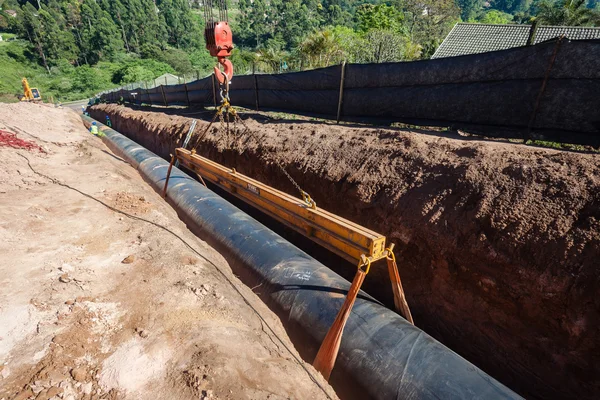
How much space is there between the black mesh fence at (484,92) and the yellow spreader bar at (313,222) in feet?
12.2

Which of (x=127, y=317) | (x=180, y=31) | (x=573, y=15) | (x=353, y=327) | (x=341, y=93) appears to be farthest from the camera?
(x=180, y=31)

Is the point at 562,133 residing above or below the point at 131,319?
above

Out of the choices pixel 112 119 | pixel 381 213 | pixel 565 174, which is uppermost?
pixel 565 174

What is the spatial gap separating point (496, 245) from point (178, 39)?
10018 centimetres

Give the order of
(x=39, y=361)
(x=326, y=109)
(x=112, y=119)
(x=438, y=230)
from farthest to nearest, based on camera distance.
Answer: (x=112, y=119)
(x=326, y=109)
(x=438, y=230)
(x=39, y=361)

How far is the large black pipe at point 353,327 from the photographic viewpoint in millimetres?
2250

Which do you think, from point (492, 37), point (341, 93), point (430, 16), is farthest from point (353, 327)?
point (430, 16)

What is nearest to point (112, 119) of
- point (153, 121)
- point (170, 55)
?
point (153, 121)

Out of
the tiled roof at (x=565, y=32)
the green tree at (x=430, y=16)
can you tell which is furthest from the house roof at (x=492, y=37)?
the green tree at (x=430, y=16)

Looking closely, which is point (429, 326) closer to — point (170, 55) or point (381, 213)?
point (381, 213)

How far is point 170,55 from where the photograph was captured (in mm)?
65625

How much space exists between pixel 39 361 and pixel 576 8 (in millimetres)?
44765

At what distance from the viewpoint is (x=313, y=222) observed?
11.1ft

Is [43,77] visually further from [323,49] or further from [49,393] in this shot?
[49,393]
